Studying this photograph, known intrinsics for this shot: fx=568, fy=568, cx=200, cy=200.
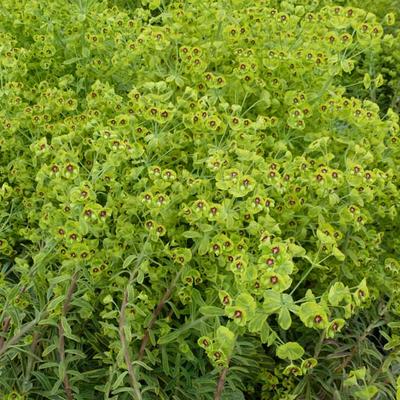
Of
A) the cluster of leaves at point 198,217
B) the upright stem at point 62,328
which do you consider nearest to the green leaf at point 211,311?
the cluster of leaves at point 198,217

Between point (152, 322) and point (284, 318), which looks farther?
point (152, 322)

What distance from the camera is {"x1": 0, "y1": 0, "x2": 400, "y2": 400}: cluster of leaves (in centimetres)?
192

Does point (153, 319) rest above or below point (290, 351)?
below

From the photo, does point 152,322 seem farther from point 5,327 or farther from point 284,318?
point 284,318

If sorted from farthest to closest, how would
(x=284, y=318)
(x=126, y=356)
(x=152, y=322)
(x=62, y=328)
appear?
1. (x=152, y=322)
2. (x=62, y=328)
3. (x=126, y=356)
4. (x=284, y=318)

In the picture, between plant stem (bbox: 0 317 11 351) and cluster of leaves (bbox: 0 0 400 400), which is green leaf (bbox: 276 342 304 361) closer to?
cluster of leaves (bbox: 0 0 400 400)

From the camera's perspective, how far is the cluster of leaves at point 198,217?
6.29 ft

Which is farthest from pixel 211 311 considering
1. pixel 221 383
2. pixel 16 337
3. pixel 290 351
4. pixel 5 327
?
pixel 5 327

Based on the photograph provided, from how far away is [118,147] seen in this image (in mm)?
1972

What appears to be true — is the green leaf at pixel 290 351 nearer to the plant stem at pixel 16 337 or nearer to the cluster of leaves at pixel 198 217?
the cluster of leaves at pixel 198 217

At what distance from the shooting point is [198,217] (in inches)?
75.8

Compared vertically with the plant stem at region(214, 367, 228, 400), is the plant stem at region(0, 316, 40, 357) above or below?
below

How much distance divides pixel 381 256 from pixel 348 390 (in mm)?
769

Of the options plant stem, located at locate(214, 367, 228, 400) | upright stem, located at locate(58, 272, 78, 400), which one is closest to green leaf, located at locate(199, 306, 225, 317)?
plant stem, located at locate(214, 367, 228, 400)
